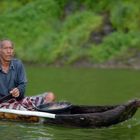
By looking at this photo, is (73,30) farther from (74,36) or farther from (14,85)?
(14,85)

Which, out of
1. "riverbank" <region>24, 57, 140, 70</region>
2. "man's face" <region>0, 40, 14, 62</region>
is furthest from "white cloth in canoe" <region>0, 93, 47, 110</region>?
"riverbank" <region>24, 57, 140, 70</region>

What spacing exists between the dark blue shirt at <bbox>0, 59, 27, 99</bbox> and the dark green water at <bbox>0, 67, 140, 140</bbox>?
72 centimetres

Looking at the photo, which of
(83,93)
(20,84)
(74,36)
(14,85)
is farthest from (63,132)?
(74,36)

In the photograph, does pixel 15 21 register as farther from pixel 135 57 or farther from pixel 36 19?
pixel 135 57

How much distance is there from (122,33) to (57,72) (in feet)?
26.4

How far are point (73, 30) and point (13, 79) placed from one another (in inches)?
875

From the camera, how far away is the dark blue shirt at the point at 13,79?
13172 mm

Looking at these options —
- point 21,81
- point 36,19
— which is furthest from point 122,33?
point 21,81

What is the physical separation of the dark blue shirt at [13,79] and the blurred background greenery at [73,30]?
17997 mm

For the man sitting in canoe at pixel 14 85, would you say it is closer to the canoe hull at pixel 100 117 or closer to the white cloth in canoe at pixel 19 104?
the white cloth in canoe at pixel 19 104

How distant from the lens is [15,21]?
37656 mm

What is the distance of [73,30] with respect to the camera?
35281 millimetres

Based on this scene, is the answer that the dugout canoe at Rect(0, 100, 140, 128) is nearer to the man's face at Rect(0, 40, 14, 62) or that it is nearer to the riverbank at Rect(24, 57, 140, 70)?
the man's face at Rect(0, 40, 14, 62)

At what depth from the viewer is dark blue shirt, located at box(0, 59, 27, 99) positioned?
13.2 meters
